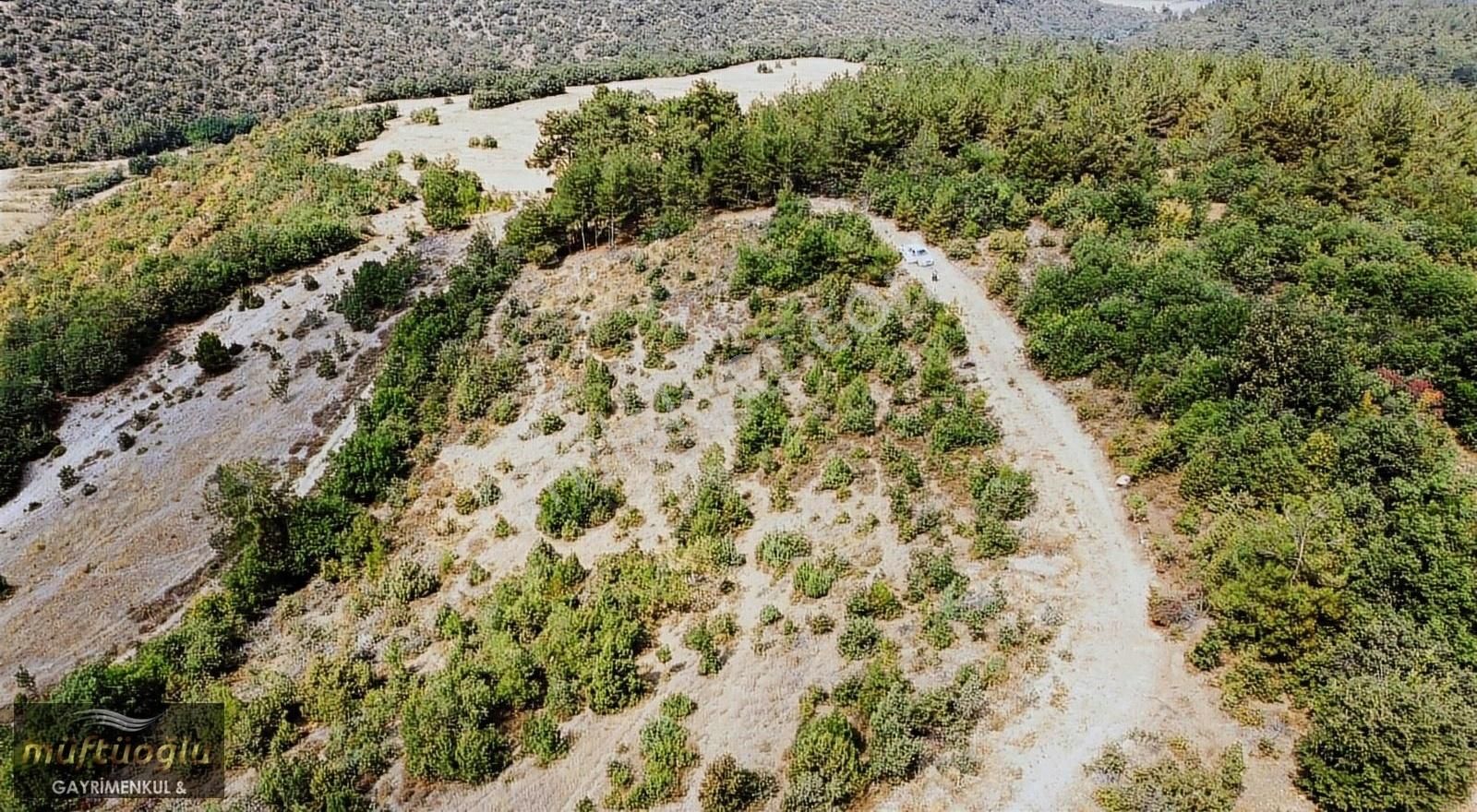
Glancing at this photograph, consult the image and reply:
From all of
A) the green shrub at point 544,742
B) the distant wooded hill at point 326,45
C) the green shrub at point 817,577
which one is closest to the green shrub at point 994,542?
the green shrub at point 817,577

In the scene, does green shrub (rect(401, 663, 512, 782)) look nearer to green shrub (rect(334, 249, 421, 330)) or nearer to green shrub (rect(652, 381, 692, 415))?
green shrub (rect(652, 381, 692, 415))

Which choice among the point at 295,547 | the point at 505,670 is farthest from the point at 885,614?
the point at 295,547

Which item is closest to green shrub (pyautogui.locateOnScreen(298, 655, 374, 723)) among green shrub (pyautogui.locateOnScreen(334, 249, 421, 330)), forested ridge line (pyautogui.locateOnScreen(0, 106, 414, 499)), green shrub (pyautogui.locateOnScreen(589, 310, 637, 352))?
green shrub (pyautogui.locateOnScreen(589, 310, 637, 352))

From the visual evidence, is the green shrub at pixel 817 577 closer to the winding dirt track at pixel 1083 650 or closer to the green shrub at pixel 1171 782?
the winding dirt track at pixel 1083 650

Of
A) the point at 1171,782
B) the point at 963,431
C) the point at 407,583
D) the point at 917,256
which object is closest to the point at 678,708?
the point at 407,583

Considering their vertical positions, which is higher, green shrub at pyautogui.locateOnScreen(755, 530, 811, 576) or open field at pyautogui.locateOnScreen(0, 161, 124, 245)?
open field at pyautogui.locateOnScreen(0, 161, 124, 245)

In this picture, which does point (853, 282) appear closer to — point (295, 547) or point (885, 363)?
point (885, 363)
